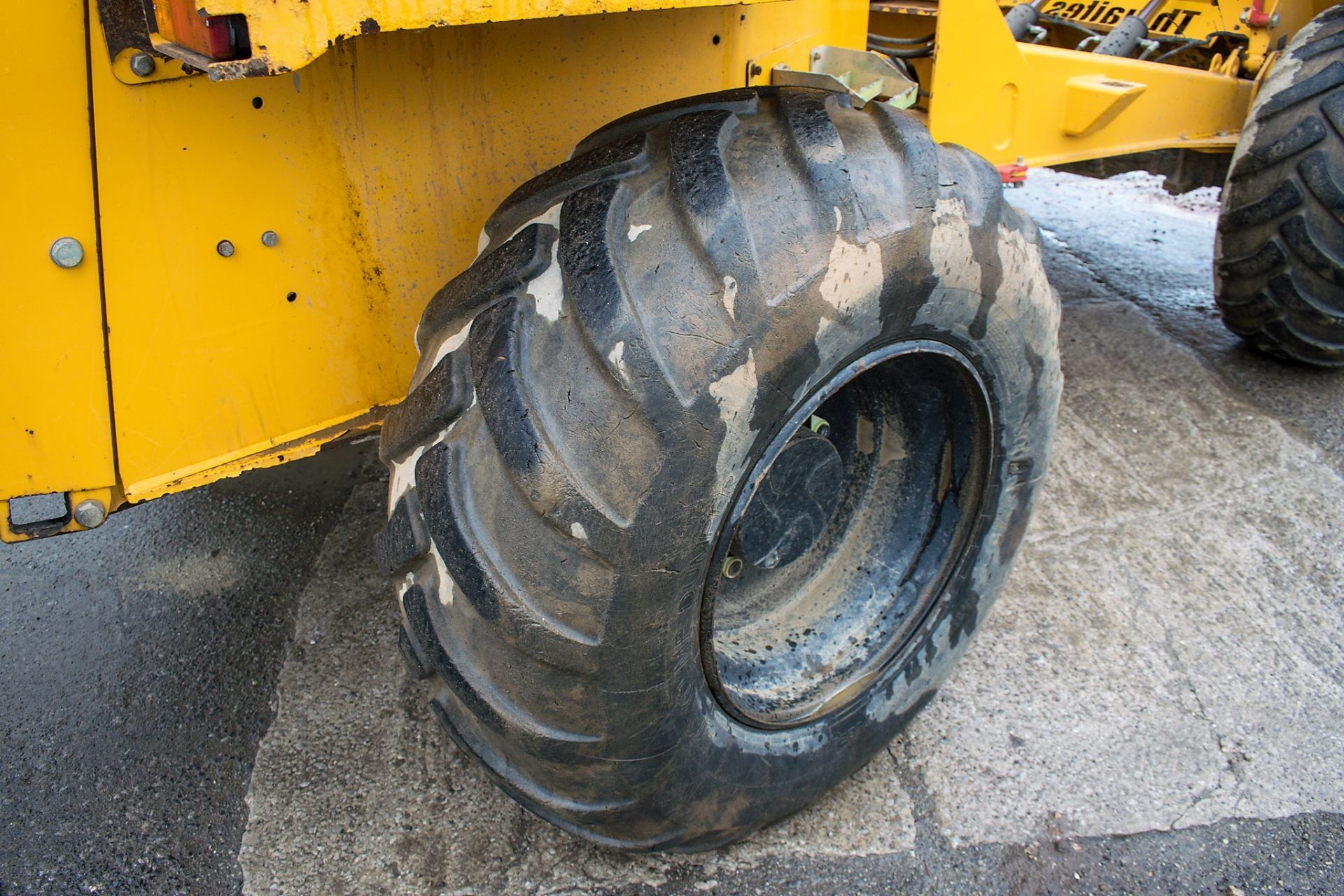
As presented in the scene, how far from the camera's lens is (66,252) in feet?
4.37

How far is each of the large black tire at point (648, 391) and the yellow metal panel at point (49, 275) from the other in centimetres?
45

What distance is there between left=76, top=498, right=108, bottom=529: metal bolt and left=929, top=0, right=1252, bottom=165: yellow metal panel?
192 centimetres

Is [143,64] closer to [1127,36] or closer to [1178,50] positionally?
[1127,36]

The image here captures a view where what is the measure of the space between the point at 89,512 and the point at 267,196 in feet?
1.82

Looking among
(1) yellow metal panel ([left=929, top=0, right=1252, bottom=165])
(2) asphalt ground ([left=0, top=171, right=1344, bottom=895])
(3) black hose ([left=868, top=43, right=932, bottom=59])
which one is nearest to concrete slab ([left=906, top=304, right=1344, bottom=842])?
(2) asphalt ground ([left=0, top=171, right=1344, bottom=895])

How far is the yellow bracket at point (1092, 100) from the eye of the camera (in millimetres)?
2799

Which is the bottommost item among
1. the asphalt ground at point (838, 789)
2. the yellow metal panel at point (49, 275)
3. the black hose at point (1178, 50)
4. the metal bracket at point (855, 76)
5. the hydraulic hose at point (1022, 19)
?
the asphalt ground at point (838, 789)

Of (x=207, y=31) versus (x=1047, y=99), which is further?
(x=1047, y=99)

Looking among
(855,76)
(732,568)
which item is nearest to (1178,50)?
(855,76)

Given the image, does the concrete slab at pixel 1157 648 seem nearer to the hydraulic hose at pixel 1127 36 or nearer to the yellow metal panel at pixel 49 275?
the hydraulic hose at pixel 1127 36

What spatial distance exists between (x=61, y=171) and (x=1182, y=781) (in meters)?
2.31

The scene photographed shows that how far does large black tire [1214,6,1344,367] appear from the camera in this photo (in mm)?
2908

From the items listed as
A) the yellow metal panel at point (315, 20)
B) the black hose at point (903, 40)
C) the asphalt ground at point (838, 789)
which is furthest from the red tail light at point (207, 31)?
the black hose at point (903, 40)

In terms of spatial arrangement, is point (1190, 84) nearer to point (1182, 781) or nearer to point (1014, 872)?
point (1182, 781)
